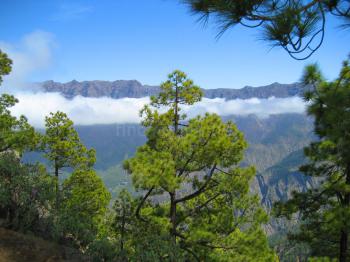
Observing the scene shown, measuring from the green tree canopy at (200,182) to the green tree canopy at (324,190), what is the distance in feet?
6.58

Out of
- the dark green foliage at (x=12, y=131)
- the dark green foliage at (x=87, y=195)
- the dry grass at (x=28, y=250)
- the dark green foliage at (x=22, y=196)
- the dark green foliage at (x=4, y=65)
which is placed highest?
the dark green foliage at (x=4, y=65)

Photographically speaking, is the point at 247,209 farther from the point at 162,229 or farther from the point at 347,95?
the point at 347,95

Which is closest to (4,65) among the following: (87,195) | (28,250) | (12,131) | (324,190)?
(12,131)

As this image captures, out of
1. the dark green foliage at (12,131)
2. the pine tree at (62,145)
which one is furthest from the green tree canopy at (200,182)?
the pine tree at (62,145)

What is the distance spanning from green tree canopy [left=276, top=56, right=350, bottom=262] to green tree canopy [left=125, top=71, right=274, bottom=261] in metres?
2.00

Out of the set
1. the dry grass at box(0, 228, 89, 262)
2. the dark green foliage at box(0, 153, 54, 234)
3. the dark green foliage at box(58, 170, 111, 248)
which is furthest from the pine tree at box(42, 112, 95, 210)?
the dry grass at box(0, 228, 89, 262)

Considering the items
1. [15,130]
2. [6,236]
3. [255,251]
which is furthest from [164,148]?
[15,130]

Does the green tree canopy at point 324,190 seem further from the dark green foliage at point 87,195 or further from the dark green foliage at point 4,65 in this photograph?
the dark green foliage at point 4,65

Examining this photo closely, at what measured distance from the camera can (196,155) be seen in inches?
668

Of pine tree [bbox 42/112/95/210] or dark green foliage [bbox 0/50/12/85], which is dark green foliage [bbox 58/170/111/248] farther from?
dark green foliage [bbox 0/50/12/85]

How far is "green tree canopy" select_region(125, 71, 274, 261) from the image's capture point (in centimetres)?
1609

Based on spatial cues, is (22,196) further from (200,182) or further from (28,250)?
(200,182)

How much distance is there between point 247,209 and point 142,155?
5925 mm

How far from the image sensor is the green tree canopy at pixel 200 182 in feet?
52.8
